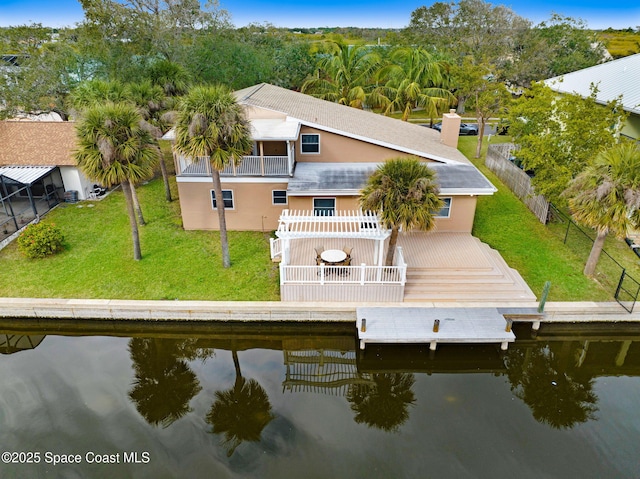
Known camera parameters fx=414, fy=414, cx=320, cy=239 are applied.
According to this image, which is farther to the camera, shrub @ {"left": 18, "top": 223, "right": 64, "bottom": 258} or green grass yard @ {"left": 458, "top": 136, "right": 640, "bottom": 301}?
shrub @ {"left": 18, "top": 223, "right": 64, "bottom": 258}

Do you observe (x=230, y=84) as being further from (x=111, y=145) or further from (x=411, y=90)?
(x=111, y=145)

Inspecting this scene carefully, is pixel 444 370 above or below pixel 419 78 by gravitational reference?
below

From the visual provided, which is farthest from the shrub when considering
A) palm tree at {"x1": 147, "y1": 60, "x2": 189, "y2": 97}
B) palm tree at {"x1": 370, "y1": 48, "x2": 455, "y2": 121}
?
palm tree at {"x1": 370, "y1": 48, "x2": 455, "y2": 121}

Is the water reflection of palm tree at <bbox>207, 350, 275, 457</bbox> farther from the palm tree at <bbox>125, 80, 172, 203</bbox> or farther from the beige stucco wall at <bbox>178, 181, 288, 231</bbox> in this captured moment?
the palm tree at <bbox>125, 80, 172, 203</bbox>

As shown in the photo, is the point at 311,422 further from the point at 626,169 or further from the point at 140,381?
the point at 626,169

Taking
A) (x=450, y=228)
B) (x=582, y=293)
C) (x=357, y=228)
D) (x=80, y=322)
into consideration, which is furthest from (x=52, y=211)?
(x=582, y=293)

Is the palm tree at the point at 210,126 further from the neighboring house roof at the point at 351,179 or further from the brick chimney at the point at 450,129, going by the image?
the brick chimney at the point at 450,129

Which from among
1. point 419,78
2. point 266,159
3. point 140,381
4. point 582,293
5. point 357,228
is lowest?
point 140,381
